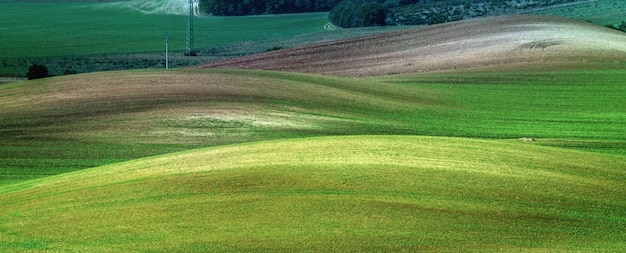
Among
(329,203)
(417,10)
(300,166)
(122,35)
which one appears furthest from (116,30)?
(329,203)

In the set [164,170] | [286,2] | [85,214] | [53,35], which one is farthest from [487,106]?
[286,2]

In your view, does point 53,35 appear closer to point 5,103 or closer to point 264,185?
point 5,103

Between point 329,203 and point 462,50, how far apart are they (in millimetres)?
30046

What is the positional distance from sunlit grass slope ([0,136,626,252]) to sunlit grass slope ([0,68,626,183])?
468cm

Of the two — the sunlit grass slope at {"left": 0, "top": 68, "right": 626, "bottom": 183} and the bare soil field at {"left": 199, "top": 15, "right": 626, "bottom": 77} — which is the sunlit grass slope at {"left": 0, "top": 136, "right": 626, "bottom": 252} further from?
the bare soil field at {"left": 199, "top": 15, "right": 626, "bottom": 77}

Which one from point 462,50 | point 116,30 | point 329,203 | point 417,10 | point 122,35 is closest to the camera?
point 329,203

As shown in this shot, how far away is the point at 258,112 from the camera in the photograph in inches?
915

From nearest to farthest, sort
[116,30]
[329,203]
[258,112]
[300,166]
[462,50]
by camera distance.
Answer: [329,203] < [300,166] < [258,112] < [462,50] < [116,30]

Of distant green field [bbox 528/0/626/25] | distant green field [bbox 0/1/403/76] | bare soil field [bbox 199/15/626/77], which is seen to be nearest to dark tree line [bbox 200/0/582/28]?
distant green field [bbox 0/1/403/76]

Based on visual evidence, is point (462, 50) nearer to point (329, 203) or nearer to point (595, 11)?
point (595, 11)

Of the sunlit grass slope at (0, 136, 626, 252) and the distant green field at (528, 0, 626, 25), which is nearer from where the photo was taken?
the sunlit grass slope at (0, 136, 626, 252)

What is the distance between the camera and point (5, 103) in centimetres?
2528

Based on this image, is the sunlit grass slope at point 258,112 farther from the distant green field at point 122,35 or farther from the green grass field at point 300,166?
the distant green field at point 122,35

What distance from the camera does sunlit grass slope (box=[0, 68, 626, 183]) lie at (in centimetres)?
2064
